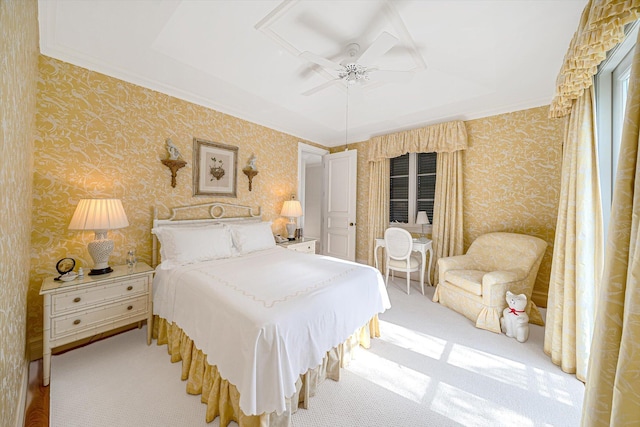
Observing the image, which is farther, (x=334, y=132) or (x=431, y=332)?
(x=334, y=132)

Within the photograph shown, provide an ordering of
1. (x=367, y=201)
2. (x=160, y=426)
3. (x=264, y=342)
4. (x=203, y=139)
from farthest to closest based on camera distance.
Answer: (x=367, y=201)
(x=203, y=139)
(x=160, y=426)
(x=264, y=342)

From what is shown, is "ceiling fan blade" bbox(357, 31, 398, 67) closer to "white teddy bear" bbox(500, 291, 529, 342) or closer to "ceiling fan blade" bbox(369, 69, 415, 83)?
"ceiling fan blade" bbox(369, 69, 415, 83)

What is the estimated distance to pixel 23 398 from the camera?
1529 mm

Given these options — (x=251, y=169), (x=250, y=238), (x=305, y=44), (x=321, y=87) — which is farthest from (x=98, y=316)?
(x=321, y=87)

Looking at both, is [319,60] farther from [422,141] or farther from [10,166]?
[422,141]

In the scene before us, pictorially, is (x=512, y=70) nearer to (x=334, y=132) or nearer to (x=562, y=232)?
(x=562, y=232)

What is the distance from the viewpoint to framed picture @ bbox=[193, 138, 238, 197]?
3.06 meters

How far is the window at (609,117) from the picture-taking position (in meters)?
1.65

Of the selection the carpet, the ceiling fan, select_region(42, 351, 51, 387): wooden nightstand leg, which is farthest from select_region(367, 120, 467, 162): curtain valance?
select_region(42, 351, 51, 387): wooden nightstand leg

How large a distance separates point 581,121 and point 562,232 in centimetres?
89

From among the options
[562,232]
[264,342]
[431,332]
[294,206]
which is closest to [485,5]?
[562,232]

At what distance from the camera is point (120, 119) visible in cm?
244

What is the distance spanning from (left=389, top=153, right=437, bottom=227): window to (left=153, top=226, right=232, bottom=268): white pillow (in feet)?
10.3

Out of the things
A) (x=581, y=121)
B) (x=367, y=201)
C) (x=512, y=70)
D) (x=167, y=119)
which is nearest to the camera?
(x=581, y=121)
